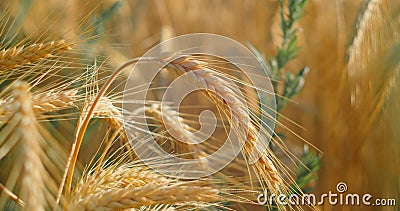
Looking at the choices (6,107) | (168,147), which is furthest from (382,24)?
(6,107)

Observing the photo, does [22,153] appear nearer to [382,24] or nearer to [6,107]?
[6,107]

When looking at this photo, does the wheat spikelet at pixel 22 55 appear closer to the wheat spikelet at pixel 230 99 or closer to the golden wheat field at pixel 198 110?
the golden wheat field at pixel 198 110

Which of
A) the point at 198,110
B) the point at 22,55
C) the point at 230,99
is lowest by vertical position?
the point at 198,110

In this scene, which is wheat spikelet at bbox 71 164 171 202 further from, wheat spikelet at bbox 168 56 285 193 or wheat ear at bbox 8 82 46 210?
wheat ear at bbox 8 82 46 210

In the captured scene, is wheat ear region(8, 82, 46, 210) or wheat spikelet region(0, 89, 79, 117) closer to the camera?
wheat ear region(8, 82, 46, 210)

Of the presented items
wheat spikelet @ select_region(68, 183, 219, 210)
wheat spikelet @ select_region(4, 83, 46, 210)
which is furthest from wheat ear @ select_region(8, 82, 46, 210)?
wheat spikelet @ select_region(68, 183, 219, 210)

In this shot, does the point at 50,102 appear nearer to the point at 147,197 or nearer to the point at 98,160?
the point at 98,160

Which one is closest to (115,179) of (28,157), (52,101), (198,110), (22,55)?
(52,101)

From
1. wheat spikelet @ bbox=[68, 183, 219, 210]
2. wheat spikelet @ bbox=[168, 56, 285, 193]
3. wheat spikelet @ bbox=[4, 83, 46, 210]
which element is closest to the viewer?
wheat spikelet @ bbox=[4, 83, 46, 210]
